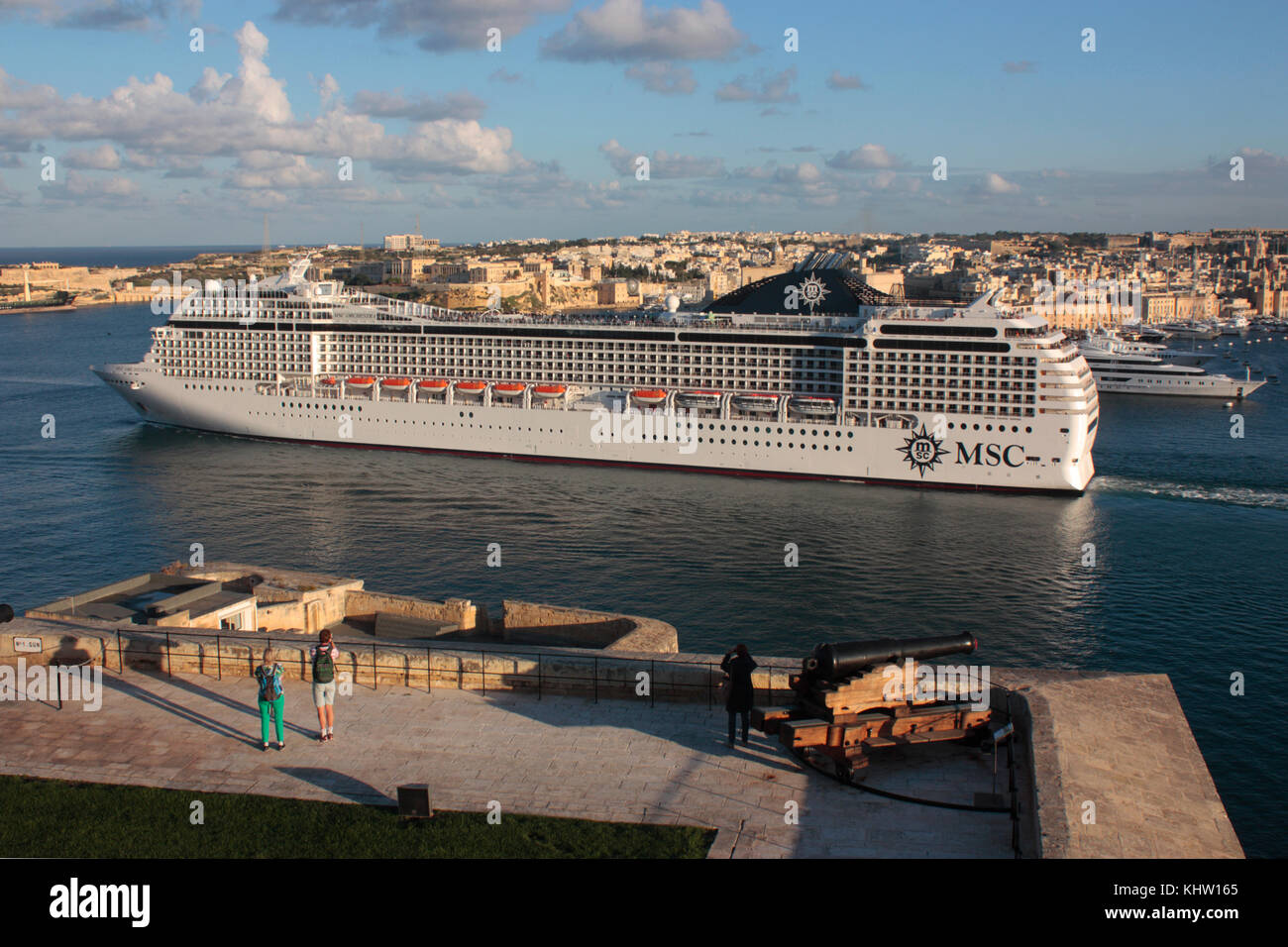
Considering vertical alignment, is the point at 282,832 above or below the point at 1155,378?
below

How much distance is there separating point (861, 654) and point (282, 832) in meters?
4.96

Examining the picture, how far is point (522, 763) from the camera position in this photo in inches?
383

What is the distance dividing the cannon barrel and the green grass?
5.96 feet

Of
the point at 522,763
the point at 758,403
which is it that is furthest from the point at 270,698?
the point at 758,403

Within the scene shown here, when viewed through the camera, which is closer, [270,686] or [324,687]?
[270,686]

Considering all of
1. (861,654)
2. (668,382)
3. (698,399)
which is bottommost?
(861,654)

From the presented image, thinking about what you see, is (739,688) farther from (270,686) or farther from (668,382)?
(668,382)

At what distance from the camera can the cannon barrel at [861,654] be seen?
31.0ft

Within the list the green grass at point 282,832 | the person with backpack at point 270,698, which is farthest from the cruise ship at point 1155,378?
the green grass at point 282,832

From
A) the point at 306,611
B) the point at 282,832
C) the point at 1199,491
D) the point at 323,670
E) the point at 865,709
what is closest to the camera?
the point at 282,832

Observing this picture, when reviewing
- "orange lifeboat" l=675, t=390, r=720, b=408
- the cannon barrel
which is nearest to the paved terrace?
the cannon barrel

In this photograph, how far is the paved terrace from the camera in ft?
28.4

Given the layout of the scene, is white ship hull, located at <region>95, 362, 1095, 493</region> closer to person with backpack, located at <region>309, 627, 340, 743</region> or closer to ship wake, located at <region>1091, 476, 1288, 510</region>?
ship wake, located at <region>1091, 476, 1288, 510</region>

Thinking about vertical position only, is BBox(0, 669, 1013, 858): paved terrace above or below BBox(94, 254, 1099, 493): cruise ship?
below
